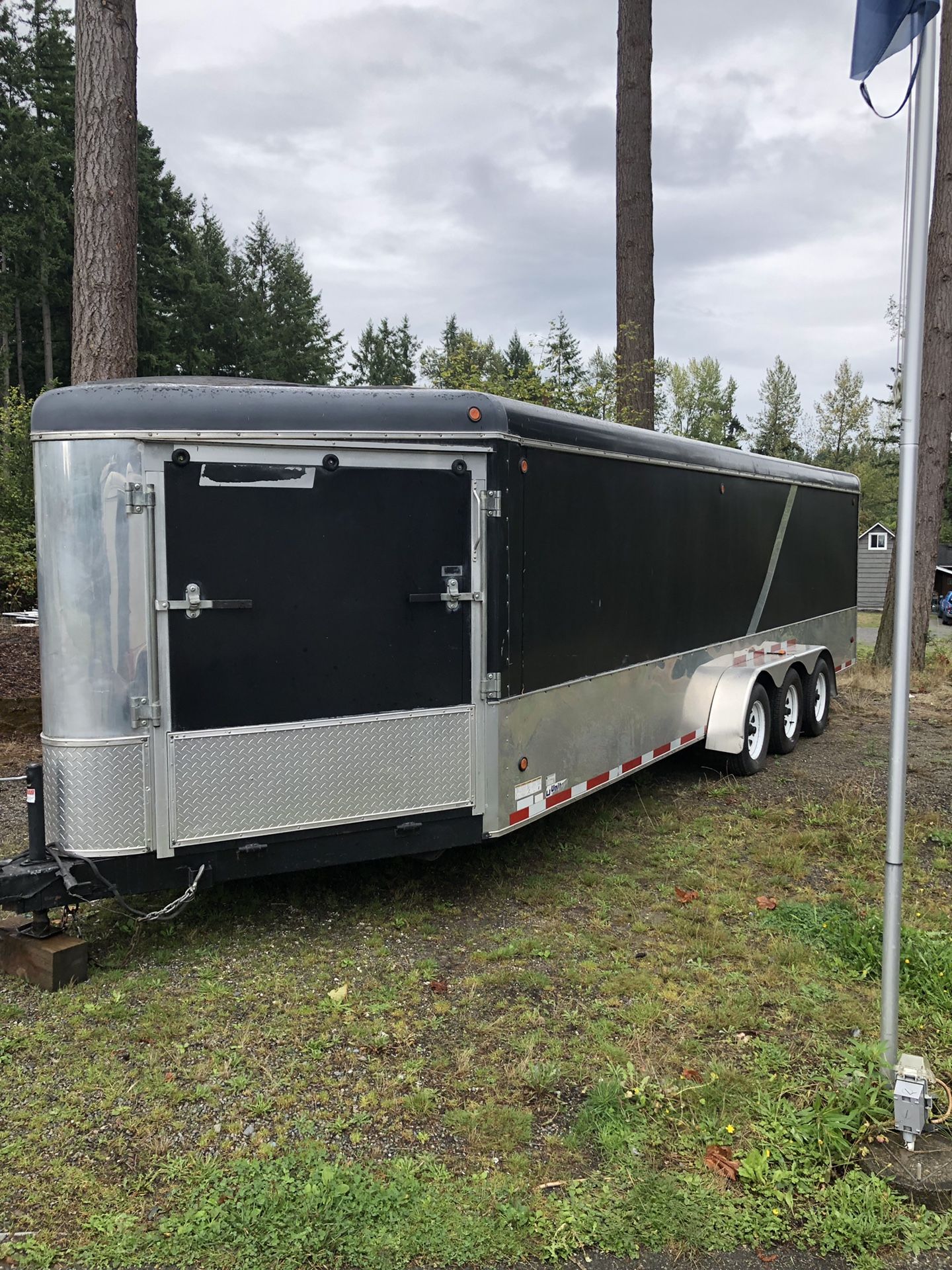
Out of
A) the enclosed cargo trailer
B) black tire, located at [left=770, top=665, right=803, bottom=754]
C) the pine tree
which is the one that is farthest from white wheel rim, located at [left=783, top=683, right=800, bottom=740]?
the pine tree

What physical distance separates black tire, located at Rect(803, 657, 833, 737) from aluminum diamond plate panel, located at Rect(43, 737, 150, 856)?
6973 mm

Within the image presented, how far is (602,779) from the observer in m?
5.96

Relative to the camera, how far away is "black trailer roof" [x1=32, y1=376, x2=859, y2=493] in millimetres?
4152

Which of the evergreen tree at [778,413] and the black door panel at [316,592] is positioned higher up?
the evergreen tree at [778,413]

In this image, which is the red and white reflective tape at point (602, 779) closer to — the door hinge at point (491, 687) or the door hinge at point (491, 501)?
the door hinge at point (491, 687)

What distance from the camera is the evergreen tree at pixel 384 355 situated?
66.7 m

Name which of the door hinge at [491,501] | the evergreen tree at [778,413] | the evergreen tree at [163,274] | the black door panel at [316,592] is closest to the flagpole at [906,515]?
the door hinge at [491,501]

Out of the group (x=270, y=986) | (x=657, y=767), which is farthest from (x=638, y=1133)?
(x=657, y=767)

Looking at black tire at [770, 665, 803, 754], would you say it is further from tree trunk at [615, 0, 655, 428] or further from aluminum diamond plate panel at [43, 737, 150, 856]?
aluminum diamond plate panel at [43, 737, 150, 856]

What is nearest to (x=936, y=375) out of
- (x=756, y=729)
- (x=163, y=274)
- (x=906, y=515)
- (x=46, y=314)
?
(x=756, y=729)

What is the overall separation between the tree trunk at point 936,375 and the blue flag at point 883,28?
1088 centimetres

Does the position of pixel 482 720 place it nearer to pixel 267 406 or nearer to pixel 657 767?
pixel 267 406

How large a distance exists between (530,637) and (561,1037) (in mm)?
2044

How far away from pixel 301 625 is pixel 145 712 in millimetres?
795
